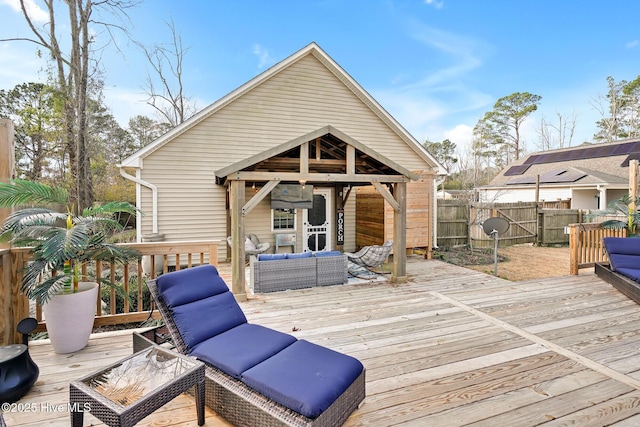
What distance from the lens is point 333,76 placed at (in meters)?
9.35

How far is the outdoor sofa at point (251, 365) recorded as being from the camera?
190cm

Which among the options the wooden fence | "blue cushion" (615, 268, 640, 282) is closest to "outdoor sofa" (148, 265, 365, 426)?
"blue cushion" (615, 268, 640, 282)

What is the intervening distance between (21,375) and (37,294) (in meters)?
0.77

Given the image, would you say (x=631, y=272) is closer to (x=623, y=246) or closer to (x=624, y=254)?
(x=624, y=254)

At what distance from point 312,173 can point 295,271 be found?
1855 mm

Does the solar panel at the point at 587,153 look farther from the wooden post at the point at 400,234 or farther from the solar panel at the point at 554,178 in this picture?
the wooden post at the point at 400,234

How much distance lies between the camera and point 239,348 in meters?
2.44

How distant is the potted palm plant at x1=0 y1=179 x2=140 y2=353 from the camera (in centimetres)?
290

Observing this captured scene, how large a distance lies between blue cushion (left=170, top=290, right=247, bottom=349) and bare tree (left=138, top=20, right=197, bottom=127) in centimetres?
1493

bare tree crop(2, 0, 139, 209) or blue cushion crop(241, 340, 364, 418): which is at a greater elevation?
bare tree crop(2, 0, 139, 209)

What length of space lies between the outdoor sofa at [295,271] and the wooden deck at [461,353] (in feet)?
0.85

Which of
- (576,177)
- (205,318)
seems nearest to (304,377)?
(205,318)

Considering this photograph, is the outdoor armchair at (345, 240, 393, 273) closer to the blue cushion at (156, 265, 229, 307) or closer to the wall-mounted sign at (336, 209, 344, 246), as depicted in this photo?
the wall-mounted sign at (336, 209, 344, 246)

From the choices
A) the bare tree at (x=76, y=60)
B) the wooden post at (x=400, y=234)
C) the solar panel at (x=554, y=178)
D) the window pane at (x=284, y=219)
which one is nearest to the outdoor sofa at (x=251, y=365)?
the wooden post at (x=400, y=234)
